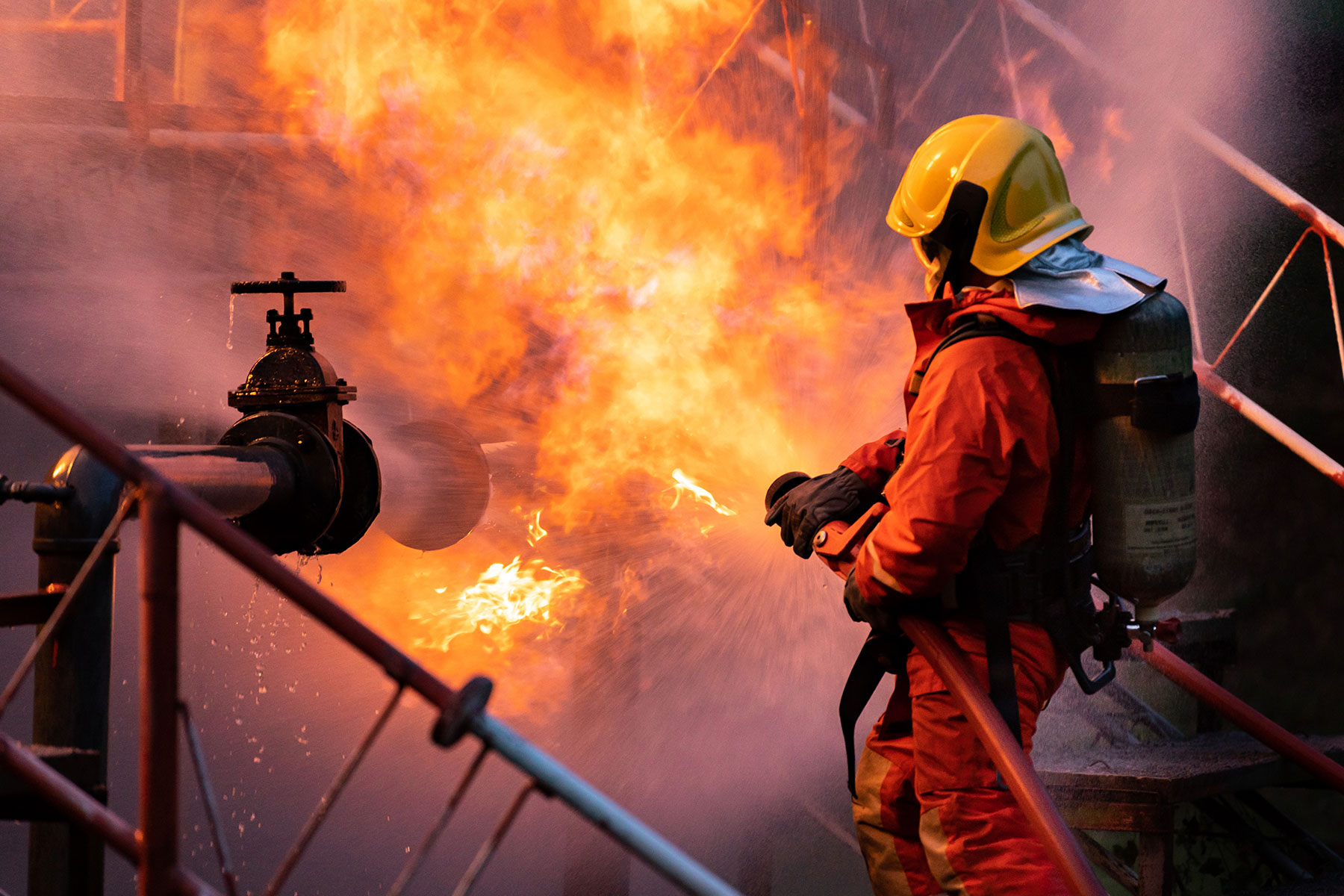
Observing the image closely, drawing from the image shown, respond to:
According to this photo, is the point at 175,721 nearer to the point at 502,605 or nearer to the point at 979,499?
the point at 979,499

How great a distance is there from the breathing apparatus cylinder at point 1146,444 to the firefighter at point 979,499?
6cm

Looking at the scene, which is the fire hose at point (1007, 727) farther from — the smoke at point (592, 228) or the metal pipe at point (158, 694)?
the smoke at point (592, 228)

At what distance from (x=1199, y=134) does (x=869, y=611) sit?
118 inches

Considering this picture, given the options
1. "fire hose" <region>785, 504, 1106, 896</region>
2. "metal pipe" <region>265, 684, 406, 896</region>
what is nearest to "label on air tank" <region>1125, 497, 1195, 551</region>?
"fire hose" <region>785, 504, 1106, 896</region>

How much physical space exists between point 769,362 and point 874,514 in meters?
2.79

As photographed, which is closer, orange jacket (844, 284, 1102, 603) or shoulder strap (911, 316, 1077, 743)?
orange jacket (844, 284, 1102, 603)

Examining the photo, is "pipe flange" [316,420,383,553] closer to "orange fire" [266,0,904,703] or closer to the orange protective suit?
the orange protective suit

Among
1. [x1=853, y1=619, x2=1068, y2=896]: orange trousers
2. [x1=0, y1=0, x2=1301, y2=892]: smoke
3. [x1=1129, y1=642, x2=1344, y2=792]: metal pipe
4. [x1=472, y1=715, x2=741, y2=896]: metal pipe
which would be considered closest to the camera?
[x1=472, y1=715, x2=741, y2=896]: metal pipe

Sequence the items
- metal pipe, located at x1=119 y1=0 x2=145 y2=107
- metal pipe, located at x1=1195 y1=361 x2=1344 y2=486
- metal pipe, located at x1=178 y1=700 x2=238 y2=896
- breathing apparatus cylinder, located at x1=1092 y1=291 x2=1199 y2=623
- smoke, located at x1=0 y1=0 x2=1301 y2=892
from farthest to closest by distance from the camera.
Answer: smoke, located at x1=0 y1=0 x2=1301 y2=892, metal pipe, located at x1=119 y1=0 x2=145 y2=107, metal pipe, located at x1=1195 y1=361 x2=1344 y2=486, breathing apparatus cylinder, located at x1=1092 y1=291 x2=1199 y2=623, metal pipe, located at x1=178 y1=700 x2=238 y2=896

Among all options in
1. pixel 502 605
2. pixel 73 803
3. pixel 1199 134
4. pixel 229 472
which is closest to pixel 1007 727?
pixel 73 803

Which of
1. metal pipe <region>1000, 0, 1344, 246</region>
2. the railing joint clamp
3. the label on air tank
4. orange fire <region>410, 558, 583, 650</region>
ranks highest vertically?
metal pipe <region>1000, 0, 1344, 246</region>

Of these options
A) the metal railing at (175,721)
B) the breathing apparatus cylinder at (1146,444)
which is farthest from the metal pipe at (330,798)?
the breathing apparatus cylinder at (1146,444)

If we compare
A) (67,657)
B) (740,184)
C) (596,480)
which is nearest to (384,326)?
(596,480)

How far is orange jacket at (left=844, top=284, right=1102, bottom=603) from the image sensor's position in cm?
242
